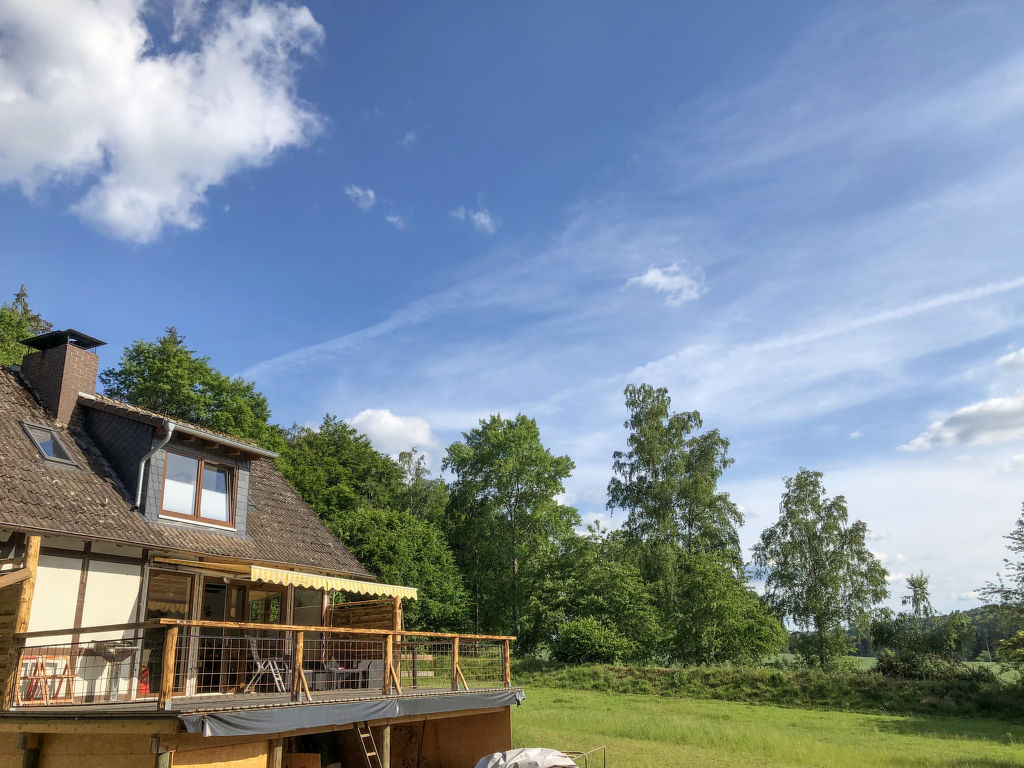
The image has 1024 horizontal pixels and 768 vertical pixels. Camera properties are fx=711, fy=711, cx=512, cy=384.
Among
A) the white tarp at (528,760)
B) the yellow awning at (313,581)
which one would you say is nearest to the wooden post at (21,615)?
the yellow awning at (313,581)

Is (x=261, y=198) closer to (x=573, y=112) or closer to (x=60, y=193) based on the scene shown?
(x=60, y=193)

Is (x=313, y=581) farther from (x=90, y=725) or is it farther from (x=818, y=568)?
(x=818, y=568)

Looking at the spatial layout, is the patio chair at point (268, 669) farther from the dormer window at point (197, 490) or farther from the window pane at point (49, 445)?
the window pane at point (49, 445)

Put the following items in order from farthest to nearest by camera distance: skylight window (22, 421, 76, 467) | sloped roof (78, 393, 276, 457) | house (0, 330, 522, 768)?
1. sloped roof (78, 393, 276, 457)
2. skylight window (22, 421, 76, 467)
3. house (0, 330, 522, 768)

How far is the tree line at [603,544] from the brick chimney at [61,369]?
19.6m

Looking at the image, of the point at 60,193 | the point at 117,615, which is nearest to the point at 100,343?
the point at 60,193

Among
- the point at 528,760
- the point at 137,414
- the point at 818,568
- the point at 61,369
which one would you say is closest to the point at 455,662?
the point at 528,760

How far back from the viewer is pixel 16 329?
31.6 metres

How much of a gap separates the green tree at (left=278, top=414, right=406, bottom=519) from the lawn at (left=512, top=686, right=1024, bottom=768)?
16129 millimetres

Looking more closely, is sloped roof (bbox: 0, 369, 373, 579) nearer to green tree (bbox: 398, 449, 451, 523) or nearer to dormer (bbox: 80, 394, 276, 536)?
dormer (bbox: 80, 394, 276, 536)

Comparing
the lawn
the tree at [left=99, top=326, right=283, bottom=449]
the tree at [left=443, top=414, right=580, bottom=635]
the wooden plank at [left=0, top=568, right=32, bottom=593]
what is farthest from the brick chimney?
the tree at [left=443, top=414, right=580, bottom=635]

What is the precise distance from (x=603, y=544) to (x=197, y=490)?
3244 centimetres

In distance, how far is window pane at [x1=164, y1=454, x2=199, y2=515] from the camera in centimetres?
1389

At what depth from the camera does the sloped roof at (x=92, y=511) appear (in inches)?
449
